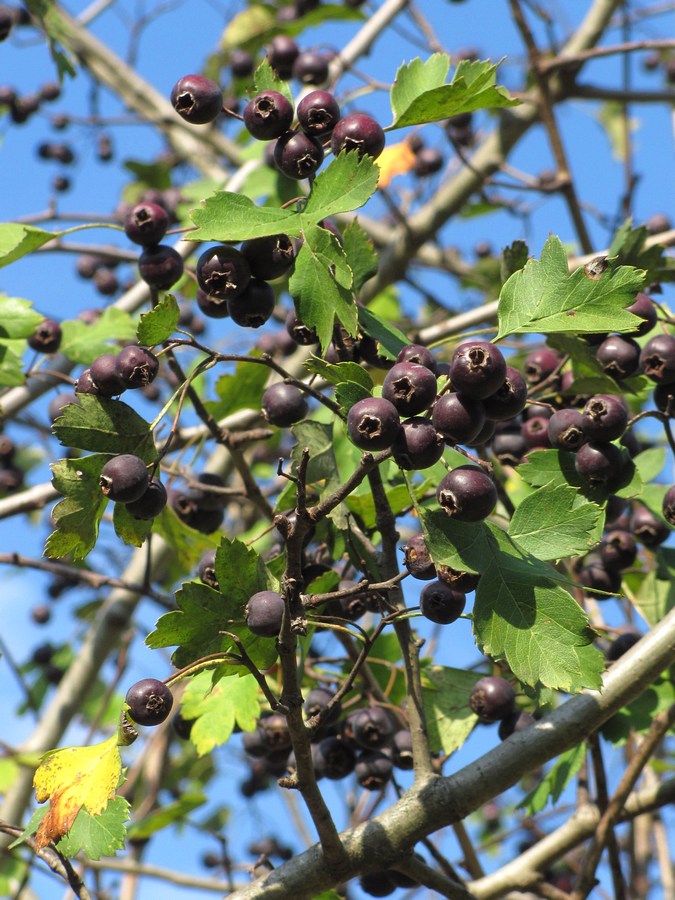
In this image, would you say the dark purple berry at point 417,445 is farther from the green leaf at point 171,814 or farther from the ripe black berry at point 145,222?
the green leaf at point 171,814

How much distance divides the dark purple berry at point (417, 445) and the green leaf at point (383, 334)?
29 cm

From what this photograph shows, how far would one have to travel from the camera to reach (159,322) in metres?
1.62

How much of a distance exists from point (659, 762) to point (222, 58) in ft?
13.0

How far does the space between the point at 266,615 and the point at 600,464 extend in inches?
28.4

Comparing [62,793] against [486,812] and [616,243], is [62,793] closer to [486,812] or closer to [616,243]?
[616,243]

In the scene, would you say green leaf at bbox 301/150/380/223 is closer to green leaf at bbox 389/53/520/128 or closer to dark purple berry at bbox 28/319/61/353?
green leaf at bbox 389/53/520/128

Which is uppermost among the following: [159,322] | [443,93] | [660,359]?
[443,93]

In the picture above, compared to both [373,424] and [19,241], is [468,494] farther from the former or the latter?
[19,241]

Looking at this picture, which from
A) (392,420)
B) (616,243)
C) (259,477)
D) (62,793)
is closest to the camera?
(392,420)

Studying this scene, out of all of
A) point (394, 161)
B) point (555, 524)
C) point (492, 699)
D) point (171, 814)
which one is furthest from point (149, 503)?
point (394, 161)

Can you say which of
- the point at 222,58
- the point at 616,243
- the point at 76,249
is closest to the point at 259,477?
the point at 76,249

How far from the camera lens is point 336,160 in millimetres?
1604

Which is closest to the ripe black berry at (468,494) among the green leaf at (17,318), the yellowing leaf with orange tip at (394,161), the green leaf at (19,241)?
the green leaf at (19,241)

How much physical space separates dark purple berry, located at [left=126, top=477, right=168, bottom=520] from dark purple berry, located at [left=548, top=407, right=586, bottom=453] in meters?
0.76
